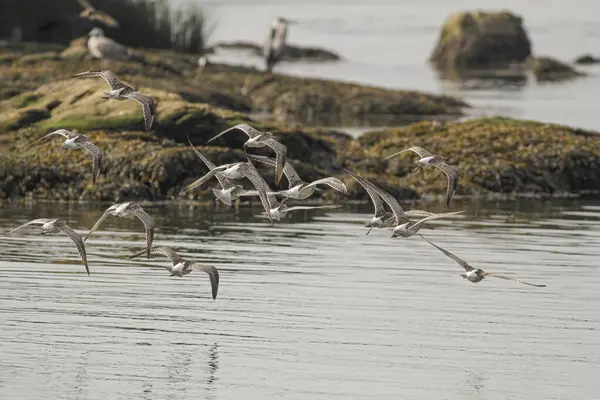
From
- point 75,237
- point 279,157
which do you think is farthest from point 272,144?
point 75,237

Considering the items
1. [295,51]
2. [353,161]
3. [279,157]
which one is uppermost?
[279,157]

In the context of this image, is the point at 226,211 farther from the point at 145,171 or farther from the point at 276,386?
the point at 276,386

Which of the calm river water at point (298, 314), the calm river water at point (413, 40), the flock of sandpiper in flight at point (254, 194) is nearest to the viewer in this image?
the calm river water at point (298, 314)

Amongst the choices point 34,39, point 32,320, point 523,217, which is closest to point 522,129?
point 523,217

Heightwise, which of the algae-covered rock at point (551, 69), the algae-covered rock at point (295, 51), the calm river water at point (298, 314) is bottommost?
the algae-covered rock at point (295, 51)

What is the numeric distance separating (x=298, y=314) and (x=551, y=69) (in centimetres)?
5953

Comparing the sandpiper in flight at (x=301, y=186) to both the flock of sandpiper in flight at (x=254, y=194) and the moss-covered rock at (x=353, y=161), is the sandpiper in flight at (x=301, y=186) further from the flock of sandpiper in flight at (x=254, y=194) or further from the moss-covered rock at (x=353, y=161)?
the moss-covered rock at (x=353, y=161)

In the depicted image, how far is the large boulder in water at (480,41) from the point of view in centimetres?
8175

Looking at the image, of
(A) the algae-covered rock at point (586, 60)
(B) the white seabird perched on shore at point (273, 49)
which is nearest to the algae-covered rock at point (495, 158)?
(B) the white seabird perched on shore at point (273, 49)

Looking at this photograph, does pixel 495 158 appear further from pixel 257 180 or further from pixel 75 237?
pixel 75 237

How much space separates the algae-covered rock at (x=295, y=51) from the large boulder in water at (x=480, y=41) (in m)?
5.93

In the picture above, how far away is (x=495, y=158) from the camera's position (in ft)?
101

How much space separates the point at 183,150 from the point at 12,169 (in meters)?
3.05

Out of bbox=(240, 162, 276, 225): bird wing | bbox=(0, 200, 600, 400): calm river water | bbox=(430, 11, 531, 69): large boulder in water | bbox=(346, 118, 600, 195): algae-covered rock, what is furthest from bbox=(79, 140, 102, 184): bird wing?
bbox=(430, 11, 531, 69): large boulder in water
